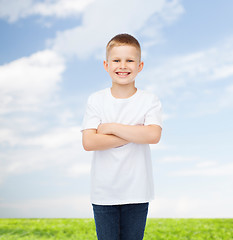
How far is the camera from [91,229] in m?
4.96

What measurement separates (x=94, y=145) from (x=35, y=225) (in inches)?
143

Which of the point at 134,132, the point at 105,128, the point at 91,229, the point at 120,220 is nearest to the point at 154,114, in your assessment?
the point at 134,132

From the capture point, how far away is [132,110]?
7.36 ft

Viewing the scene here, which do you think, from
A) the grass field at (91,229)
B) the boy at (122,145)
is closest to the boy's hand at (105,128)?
the boy at (122,145)

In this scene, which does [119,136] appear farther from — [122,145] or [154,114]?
[154,114]

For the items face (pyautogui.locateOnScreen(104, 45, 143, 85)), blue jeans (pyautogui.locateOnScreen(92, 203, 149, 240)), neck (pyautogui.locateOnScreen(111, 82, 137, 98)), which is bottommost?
blue jeans (pyautogui.locateOnScreen(92, 203, 149, 240))

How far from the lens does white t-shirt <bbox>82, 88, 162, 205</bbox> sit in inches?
85.4

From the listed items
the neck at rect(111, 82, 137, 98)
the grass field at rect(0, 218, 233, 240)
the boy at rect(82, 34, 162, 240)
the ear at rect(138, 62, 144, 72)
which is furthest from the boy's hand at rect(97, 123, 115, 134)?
the grass field at rect(0, 218, 233, 240)

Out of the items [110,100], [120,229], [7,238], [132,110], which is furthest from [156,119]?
[7,238]

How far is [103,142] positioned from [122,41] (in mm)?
662

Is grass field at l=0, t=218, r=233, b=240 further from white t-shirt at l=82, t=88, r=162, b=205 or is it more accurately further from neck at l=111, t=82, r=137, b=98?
neck at l=111, t=82, r=137, b=98

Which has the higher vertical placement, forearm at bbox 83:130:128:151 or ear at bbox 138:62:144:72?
ear at bbox 138:62:144:72

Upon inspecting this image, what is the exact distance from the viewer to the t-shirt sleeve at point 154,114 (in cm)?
221

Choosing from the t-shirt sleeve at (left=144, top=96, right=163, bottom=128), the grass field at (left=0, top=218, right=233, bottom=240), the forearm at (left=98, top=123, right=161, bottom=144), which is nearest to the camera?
the forearm at (left=98, top=123, right=161, bottom=144)
